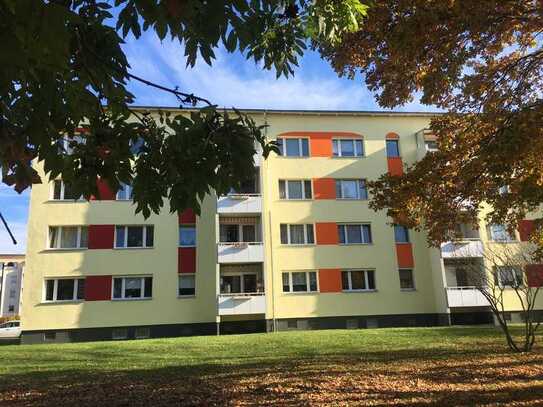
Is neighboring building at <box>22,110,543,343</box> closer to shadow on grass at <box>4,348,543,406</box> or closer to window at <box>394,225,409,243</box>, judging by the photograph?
window at <box>394,225,409,243</box>

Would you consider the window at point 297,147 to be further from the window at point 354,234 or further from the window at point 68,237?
the window at point 68,237

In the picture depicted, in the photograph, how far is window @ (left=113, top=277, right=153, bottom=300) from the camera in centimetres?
2714

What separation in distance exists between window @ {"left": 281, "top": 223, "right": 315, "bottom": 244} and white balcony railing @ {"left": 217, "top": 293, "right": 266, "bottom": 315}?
3.93m

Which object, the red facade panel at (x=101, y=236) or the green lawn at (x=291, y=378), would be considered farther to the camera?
the red facade panel at (x=101, y=236)

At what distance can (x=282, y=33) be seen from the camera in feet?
15.7

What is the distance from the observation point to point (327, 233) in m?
29.2

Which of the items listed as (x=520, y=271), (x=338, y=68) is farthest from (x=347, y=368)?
(x=520, y=271)

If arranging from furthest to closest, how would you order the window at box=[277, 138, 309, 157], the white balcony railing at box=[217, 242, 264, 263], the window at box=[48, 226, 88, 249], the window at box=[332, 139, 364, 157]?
1. the window at box=[332, 139, 364, 157]
2. the window at box=[277, 138, 309, 157]
3. the white balcony railing at box=[217, 242, 264, 263]
4. the window at box=[48, 226, 88, 249]

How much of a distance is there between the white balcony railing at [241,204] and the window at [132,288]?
580 centimetres

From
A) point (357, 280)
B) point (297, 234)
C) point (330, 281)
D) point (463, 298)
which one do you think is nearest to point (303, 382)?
point (330, 281)

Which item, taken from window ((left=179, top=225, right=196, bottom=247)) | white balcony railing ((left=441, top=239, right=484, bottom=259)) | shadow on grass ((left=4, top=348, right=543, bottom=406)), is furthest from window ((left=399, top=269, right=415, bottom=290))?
shadow on grass ((left=4, top=348, right=543, bottom=406))

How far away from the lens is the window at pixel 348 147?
30.9 meters

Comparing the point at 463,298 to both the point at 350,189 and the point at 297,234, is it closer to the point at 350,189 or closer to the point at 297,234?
the point at 350,189

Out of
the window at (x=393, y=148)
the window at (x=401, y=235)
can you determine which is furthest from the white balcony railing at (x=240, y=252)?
the window at (x=393, y=148)
